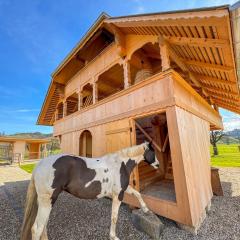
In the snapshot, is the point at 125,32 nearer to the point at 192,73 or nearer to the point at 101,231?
the point at 192,73

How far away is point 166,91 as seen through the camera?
4383 mm

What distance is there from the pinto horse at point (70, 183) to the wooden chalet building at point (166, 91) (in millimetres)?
1391

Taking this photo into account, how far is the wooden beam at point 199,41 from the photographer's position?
3.78 meters

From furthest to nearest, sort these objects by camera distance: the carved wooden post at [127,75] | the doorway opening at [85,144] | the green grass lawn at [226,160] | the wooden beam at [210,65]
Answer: the green grass lawn at [226,160] < the doorway opening at [85,144] < the carved wooden post at [127,75] < the wooden beam at [210,65]

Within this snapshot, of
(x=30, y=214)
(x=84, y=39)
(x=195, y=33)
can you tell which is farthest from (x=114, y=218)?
(x=84, y=39)

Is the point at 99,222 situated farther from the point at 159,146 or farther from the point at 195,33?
the point at 195,33

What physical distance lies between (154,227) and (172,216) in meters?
0.67

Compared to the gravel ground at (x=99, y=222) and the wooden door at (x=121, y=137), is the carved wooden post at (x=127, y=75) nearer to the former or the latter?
the wooden door at (x=121, y=137)

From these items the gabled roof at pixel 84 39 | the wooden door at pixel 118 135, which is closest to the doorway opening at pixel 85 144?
the wooden door at pixel 118 135

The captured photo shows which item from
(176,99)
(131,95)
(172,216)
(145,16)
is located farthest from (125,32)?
(172,216)

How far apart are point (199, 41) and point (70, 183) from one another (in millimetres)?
5112

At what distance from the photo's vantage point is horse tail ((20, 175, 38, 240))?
3.08m

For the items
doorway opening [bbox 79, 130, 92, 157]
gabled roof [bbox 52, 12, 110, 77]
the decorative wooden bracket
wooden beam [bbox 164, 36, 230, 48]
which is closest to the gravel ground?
doorway opening [bbox 79, 130, 92, 157]

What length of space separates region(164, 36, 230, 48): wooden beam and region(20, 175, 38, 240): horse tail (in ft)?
18.5
